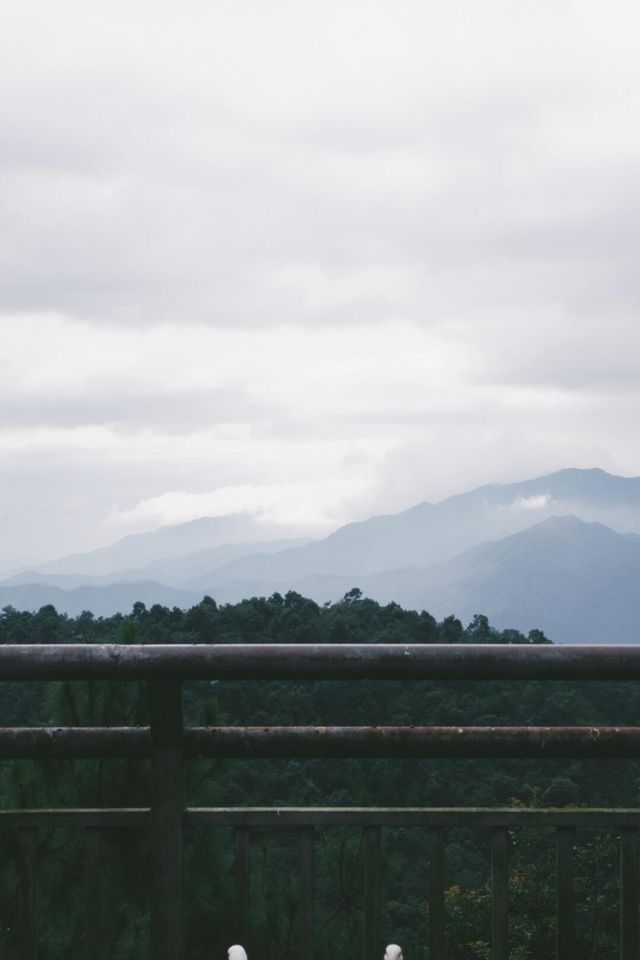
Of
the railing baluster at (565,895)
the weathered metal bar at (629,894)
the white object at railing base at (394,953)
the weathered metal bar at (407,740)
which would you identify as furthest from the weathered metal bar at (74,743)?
the weathered metal bar at (629,894)

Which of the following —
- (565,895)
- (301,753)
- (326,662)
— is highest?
(326,662)

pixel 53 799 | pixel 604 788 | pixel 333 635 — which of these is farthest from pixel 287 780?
pixel 53 799

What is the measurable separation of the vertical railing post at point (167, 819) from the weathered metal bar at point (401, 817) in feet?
0.16

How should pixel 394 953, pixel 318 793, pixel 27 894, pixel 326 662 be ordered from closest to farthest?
pixel 394 953 < pixel 326 662 < pixel 27 894 < pixel 318 793

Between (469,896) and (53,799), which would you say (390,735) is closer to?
(53,799)

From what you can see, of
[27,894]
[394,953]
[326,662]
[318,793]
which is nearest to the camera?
[394,953]

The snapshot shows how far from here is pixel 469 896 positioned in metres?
22.6

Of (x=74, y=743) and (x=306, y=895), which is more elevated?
(x=74, y=743)

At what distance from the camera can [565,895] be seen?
94.9 inches

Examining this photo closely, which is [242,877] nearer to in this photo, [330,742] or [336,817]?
[336,817]

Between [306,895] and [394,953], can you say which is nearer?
[394,953]

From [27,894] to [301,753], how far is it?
63cm

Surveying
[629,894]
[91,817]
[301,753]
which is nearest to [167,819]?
[91,817]

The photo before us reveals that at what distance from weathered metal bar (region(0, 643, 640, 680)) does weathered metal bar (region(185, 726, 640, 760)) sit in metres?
0.15
